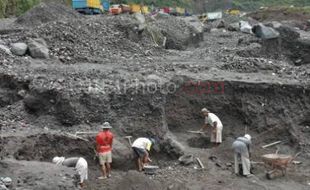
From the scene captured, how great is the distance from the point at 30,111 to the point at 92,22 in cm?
848

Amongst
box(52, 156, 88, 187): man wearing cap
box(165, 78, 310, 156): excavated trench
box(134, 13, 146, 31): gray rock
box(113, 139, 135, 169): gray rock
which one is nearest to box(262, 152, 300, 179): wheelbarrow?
box(165, 78, 310, 156): excavated trench

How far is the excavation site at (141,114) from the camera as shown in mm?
12484

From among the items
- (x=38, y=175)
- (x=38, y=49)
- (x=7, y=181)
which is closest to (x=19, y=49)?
(x=38, y=49)

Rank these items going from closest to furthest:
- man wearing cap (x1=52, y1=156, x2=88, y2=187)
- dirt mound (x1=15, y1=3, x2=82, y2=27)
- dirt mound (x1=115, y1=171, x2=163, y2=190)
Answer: man wearing cap (x1=52, y1=156, x2=88, y2=187), dirt mound (x1=115, y1=171, x2=163, y2=190), dirt mound (x1=15, y1=3, x2=82, y2=27)

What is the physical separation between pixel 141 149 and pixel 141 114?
1.87 meters

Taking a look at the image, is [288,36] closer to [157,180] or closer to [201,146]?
[201,146]

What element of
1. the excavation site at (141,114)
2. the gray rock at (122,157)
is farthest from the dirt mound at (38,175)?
the gray rock at (122,157)

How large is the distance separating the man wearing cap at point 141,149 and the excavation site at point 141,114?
0.05 metres

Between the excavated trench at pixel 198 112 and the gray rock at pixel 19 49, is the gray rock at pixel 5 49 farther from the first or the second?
the excavated trench at pixel 198 112

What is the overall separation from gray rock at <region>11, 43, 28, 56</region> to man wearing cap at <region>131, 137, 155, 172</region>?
22.6 feet

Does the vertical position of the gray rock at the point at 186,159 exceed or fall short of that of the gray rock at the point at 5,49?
it falls short

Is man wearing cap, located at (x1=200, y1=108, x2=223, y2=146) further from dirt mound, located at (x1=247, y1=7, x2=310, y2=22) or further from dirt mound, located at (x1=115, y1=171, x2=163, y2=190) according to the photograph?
dirt mound, located at (x1=247, y1=7, x2=310, y2=22)

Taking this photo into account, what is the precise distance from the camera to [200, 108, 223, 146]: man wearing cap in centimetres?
1480

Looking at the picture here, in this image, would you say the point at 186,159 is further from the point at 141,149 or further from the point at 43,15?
the point at 43,15
